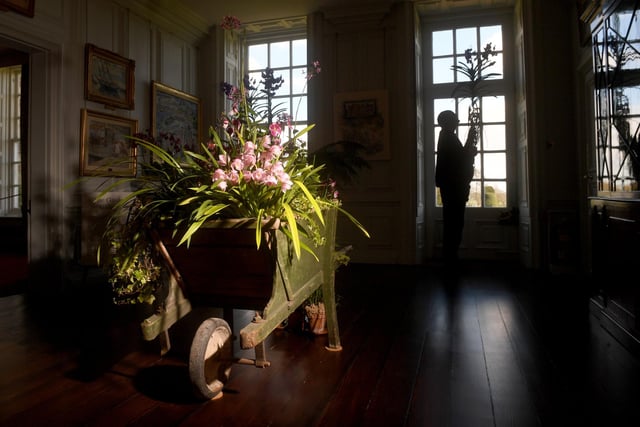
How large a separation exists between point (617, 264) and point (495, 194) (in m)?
3.13

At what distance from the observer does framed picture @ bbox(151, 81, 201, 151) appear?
4.72m

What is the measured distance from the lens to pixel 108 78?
161 inches

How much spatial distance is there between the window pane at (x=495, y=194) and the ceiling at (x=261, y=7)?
262cm

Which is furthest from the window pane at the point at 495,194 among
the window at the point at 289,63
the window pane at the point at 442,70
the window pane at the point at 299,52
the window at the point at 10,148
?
the window at the point at 10,148

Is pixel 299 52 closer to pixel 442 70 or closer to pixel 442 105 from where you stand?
pixel 442 70

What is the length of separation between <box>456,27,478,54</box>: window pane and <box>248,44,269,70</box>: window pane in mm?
2714

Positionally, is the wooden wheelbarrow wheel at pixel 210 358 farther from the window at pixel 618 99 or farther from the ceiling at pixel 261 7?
the ceiling at pixel 261 7

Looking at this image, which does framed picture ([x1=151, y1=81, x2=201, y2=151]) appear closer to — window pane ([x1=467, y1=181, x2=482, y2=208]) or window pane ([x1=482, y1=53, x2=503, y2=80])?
window pane ([x1=467, y1=181, x2=482, y2=208])

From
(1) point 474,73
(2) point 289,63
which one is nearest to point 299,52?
(2) point 289,63

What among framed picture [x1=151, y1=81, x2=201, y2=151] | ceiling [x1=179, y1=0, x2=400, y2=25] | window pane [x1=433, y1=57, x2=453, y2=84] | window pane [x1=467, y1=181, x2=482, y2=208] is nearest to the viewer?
framed picture [x1=151, y1=81, x2=201, y2=151]

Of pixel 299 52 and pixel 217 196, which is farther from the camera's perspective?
pixel 299 52

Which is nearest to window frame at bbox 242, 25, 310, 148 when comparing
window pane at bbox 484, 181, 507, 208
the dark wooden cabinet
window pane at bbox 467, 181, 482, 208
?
window pane at bbox 467, 181, 482, 208

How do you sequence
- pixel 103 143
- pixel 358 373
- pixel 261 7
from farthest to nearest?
1. pixel 261 7
2. pixel 103 143
3. pixel 358 373

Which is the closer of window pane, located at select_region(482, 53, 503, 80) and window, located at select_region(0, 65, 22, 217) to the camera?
window pane, located at select_region(482, 53, 503, 80)
